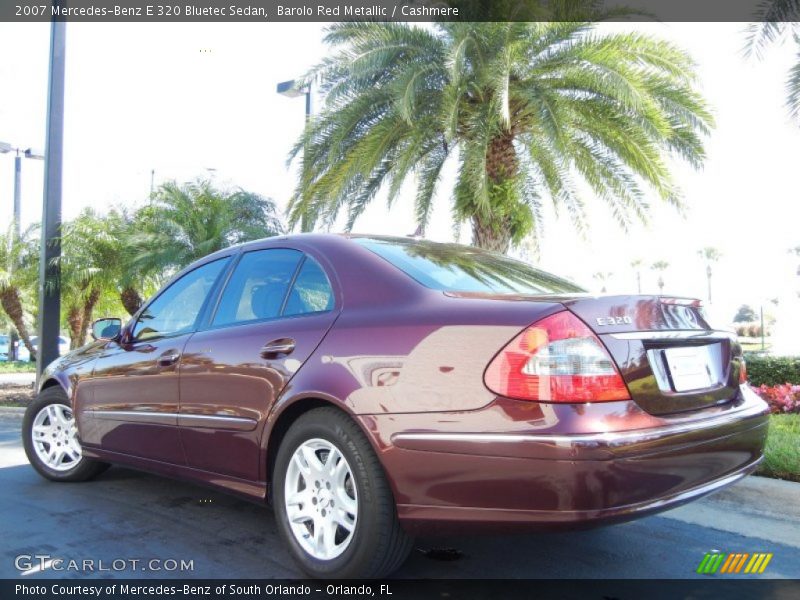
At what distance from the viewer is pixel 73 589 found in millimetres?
2980

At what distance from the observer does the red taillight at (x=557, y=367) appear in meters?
2.47

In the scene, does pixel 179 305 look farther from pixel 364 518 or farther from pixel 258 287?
pixel 364 518

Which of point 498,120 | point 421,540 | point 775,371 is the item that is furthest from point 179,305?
point 775,371

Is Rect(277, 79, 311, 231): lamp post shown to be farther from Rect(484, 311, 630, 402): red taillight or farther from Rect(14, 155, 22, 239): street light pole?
Rect(14, 155, 22, 239): street light pole

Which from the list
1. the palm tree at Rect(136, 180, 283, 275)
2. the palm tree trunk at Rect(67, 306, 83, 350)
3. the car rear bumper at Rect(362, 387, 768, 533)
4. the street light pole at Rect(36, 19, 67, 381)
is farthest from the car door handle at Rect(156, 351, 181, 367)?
the palm tree trunk at Rect(67, 306, 83, 350)

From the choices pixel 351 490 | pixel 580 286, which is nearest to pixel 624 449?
pixel 351 490

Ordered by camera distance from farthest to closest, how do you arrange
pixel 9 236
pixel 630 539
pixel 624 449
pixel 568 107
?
pixel 9 236
pixel 568 107
pixel 630 539
pixel 624 449

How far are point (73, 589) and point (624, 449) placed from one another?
2.34 metres

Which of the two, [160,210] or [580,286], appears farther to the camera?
[160,210]

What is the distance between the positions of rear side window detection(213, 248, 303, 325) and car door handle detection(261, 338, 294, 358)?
210 millimetres

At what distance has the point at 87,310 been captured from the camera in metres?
16.5

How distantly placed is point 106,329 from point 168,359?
1.16m

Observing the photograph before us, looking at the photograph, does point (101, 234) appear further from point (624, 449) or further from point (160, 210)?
point (624, 449)

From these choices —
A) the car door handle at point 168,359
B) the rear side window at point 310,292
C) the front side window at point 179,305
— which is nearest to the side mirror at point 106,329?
the front side window at point 179,305
